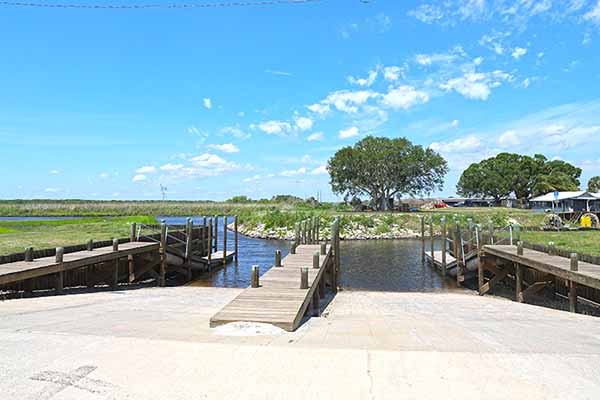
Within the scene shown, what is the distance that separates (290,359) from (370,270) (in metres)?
19.8

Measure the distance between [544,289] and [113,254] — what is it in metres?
16.3

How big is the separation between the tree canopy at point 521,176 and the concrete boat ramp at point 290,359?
82.3 meters

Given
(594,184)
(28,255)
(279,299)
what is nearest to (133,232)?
(28,255)

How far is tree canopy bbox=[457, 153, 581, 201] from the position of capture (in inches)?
3146

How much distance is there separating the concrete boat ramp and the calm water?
1217 centimetres

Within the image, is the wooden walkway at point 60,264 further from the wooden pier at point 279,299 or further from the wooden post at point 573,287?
the wooden post at point 573,287

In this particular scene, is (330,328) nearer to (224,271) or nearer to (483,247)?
(483,247)

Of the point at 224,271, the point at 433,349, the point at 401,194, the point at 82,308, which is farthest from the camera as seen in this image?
the point at 401,194

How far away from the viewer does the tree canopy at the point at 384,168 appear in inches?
2452

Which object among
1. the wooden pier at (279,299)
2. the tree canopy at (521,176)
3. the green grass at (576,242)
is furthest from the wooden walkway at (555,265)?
the tree canopy at (521,176)

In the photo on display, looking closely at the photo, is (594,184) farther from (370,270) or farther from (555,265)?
(555,265)

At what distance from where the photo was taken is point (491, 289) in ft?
60.3

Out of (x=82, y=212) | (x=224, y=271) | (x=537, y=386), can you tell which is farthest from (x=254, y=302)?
(x=82, y=212)

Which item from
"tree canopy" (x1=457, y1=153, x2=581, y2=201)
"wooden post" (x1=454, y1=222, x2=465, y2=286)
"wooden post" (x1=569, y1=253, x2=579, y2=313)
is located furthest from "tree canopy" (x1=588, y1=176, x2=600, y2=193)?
"wooden post" (x1=569, y1=253, x2=579, y2=313)
